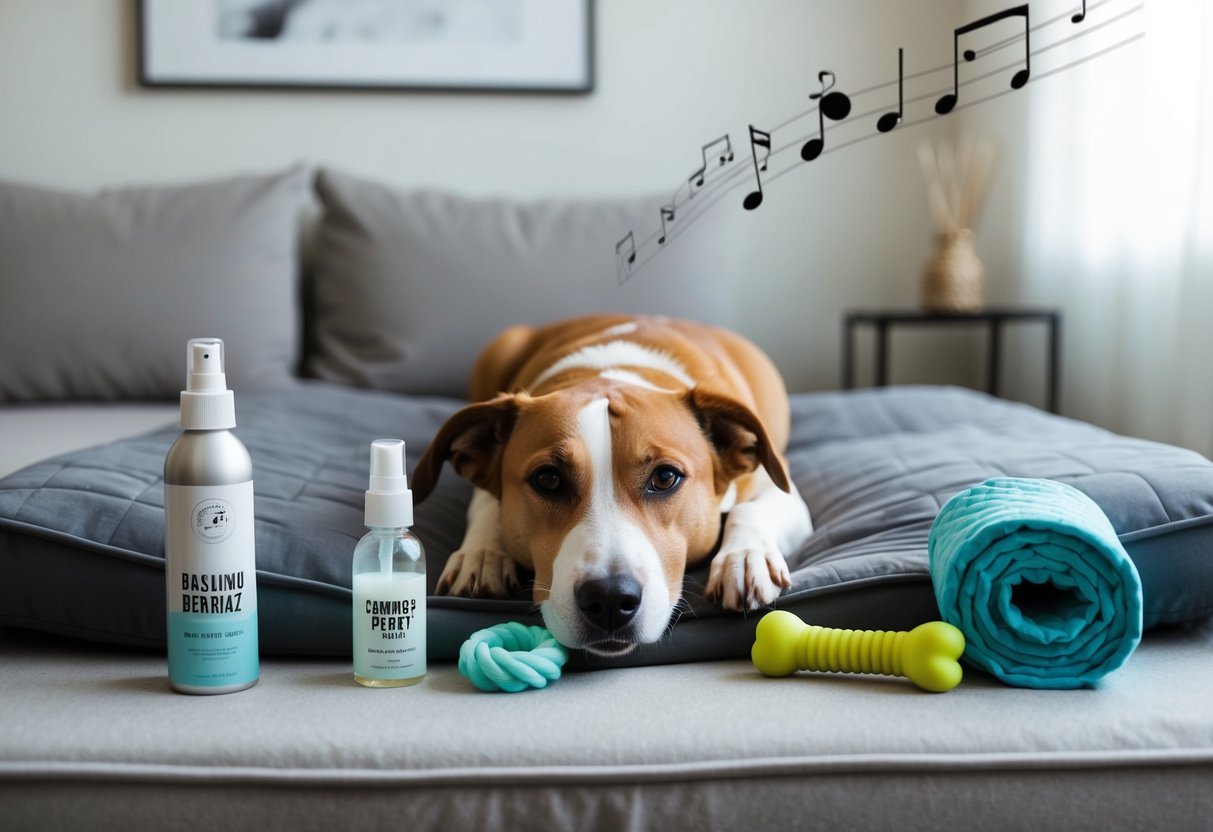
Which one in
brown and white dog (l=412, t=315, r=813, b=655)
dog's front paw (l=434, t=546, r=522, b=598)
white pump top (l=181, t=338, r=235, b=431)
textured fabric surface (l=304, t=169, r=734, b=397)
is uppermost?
textured fabric surface (l=304, t=169, r=734, b=397)

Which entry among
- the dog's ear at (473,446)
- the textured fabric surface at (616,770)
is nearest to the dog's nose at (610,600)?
the textured fabric surface at (616,770)

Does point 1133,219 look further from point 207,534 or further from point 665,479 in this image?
point 207,534

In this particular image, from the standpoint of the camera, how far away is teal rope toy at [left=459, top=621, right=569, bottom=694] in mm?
→ 1170

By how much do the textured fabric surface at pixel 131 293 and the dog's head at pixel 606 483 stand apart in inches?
58.2

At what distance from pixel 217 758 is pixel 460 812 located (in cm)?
23

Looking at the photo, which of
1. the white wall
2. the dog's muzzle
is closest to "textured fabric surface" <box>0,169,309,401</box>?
the white wall

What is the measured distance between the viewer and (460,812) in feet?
3.34

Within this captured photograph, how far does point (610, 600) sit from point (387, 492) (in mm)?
267

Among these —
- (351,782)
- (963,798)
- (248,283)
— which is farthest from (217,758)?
(248,283)

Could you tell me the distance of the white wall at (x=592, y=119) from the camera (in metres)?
3.34

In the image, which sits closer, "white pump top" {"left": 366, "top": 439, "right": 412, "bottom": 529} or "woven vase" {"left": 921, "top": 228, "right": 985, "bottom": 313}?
"white pump top" {"left": 366, "top": 439, "right": 412, "bottom": 529}

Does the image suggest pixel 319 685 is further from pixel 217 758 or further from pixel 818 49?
pixel 818 49

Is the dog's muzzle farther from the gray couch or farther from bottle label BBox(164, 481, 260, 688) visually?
bottle label BBox(164, 481, 260, 688)

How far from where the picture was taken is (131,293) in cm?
273
